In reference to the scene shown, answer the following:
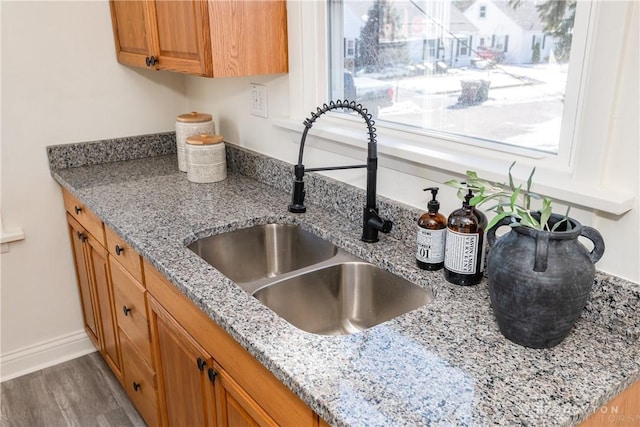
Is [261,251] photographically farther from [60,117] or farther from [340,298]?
[60,117]

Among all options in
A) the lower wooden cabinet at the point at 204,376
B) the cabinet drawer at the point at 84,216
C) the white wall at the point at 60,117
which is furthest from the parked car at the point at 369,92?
the cabinet drawer at the point at 84,216

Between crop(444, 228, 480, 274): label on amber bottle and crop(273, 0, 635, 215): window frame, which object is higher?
crop(273, 0, 635, 215): window frame

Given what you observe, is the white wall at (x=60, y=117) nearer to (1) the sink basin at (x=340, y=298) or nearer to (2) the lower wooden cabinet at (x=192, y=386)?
(1) the sink basin at (x=340, y=298)

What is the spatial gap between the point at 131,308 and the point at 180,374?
42 centimetres

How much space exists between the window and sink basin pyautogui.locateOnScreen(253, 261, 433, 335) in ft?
1.41

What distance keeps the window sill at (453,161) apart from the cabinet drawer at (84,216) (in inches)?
30.4

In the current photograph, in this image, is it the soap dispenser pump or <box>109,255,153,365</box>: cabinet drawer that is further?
<box>109,255,153,365</box>: cabinet drawer

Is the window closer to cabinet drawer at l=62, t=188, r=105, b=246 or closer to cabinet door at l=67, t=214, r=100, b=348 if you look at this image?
cabinet drawer at l=62, t=188, r=105, b=246

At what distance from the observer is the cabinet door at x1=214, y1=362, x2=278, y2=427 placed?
3.69ft

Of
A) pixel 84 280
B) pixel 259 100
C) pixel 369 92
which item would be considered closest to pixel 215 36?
pixel 259 100

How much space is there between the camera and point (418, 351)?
100 cm

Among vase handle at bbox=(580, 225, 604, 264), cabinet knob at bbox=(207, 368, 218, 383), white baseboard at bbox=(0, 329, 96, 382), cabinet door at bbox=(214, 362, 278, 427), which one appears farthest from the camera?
white baseboard at bbox=(0, 329, 96, 382)

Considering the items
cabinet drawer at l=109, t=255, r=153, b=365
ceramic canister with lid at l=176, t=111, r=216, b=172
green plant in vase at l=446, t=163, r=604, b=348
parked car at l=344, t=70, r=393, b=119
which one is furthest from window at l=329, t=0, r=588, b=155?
cabinet drawer at l=109, t=255, r=153, b=365

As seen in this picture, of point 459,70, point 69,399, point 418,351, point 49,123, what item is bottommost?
point 69,399
